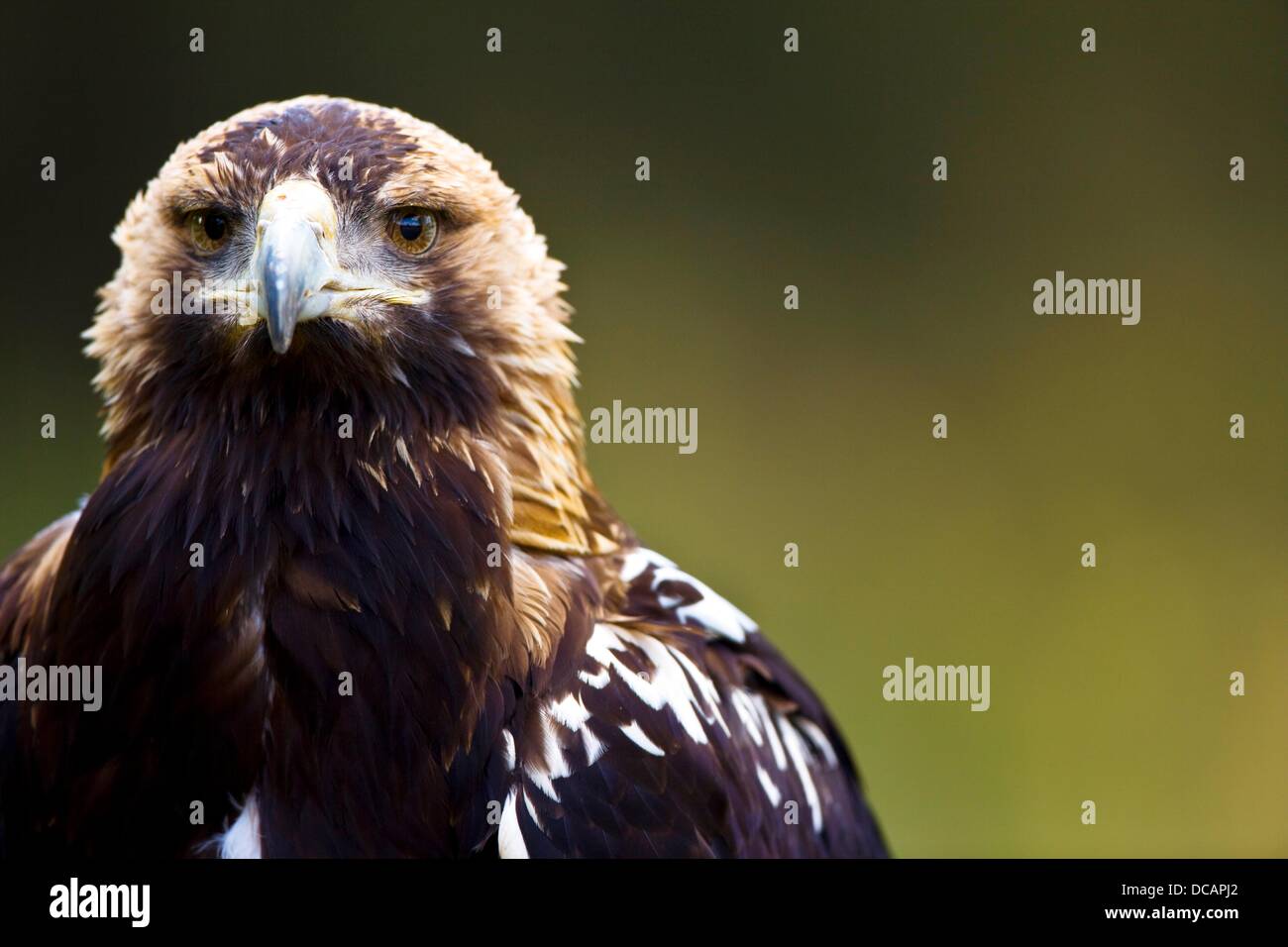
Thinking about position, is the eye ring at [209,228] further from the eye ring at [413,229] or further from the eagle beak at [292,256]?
the eye ring at [413,229]

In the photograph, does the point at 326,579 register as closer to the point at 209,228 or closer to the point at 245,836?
the point at 245,836

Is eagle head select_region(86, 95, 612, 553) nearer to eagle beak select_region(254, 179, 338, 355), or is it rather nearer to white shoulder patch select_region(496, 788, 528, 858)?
eagle beak select_region(254, 179, 338, 355)

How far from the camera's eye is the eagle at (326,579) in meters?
1.48

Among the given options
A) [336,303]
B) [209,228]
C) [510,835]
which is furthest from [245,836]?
[209,228]

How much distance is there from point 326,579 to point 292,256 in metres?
0.38

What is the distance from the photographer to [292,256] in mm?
1410

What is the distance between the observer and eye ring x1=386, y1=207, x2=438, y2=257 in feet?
5.09

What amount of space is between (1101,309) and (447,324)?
253cm

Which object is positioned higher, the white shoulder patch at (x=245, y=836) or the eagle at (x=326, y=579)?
the eagle at (x=326, y=579)

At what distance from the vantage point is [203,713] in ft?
4.85

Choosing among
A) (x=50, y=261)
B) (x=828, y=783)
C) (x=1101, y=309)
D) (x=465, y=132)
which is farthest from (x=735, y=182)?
(x=828, y=783)

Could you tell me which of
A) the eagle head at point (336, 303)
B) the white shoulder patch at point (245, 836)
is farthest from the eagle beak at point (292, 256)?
the white shoulder patch at point (245, 836)

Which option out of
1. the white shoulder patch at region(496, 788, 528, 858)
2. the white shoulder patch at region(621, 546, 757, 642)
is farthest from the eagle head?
the white shoulder patch at region(496, 788, 528, 858)

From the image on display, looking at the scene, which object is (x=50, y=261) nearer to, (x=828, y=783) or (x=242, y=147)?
(x=242, y=147)
